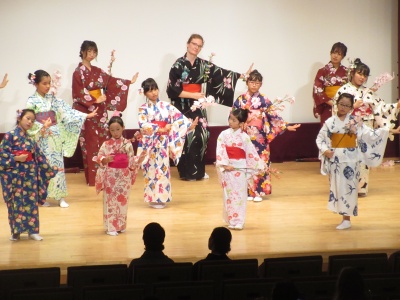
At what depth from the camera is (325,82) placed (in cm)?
1232

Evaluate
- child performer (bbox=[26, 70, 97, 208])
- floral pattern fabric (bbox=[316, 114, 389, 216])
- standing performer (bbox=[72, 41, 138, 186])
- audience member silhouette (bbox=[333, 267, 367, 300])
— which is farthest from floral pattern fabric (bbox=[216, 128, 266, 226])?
audience member silhouette (bbox=[333, 267, 367, 300])

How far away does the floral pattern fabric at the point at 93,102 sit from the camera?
11.3 metres

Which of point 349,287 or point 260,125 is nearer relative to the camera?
point 349,287

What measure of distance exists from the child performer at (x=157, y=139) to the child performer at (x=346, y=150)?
5.77 ft

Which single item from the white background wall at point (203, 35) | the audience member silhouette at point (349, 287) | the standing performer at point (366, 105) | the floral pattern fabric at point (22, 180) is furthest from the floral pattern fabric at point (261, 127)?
the audience member silhouette at point (349, 287)

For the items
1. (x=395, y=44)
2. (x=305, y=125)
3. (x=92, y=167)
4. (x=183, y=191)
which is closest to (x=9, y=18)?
(x=92, y=167)

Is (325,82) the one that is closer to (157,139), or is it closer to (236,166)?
(157,139)

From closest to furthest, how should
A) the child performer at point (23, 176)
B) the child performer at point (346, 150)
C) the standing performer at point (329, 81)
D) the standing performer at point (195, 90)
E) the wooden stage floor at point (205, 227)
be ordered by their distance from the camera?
the wooden stage floor at point (205, 227) < the child performer at point (23, 176) < the child performer at point (346, 150) < the standing performer at point (195, 90) < the standing performer at point (329, 81)

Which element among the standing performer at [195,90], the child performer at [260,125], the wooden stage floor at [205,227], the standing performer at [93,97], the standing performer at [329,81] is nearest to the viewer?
the wooden stage floor at [205,227]

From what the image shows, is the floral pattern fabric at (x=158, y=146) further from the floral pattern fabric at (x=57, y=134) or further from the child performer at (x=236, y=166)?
the child performer at (x=236, y=166)

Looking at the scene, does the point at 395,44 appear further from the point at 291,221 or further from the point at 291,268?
the point at 291,268

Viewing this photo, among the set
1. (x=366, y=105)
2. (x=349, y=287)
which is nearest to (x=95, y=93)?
(x=366, y=105)

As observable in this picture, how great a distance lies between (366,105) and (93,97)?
335cm

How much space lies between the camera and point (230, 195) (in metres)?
9.23
